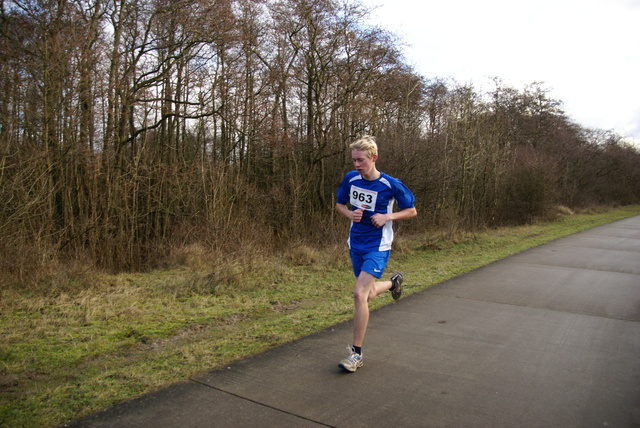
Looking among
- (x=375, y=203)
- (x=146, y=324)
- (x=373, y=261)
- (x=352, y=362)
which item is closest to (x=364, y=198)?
(x=375, y=203)

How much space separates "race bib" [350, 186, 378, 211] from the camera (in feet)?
14.5

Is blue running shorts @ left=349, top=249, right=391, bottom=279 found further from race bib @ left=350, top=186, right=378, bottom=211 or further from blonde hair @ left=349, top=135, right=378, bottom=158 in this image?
blonde hair @ left=349, top=135, right=378, bottom=158

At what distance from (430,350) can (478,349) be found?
1.61 ft

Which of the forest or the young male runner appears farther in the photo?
the forest

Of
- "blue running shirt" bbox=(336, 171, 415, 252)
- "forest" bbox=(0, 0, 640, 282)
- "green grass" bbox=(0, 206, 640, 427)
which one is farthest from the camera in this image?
"forest" bbox=(0, 0, 640, 282)

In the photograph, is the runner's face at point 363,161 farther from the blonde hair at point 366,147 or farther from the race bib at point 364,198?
the race bib at point 364,198

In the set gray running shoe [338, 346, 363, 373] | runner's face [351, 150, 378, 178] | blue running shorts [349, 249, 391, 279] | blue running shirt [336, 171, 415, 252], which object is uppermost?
runner's face [351, 150, 378, 178]

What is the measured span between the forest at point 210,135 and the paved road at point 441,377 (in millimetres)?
5584

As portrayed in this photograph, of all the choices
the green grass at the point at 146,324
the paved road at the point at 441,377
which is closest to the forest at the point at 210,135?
the green grass at the point at 146,324

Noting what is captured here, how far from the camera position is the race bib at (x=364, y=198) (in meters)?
4.43

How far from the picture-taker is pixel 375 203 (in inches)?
174

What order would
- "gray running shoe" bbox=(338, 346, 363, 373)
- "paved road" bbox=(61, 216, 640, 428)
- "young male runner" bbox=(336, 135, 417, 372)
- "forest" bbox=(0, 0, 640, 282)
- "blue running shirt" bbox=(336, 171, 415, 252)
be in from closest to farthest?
"paved road" bbox=(61, 216, 640, 428) → "gray running shoe" bbox=(338, 346, 363, 373) → "young male runner" bbox=(336, 135, 417, 372) → "blue running shirt" bbox=(336, 171, 415, 252) → "forest" bbox=(0, 0, 640, 282)

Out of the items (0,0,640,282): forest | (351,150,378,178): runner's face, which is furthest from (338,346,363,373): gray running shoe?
(0,0,640,282): forest

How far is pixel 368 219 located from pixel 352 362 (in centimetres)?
125
